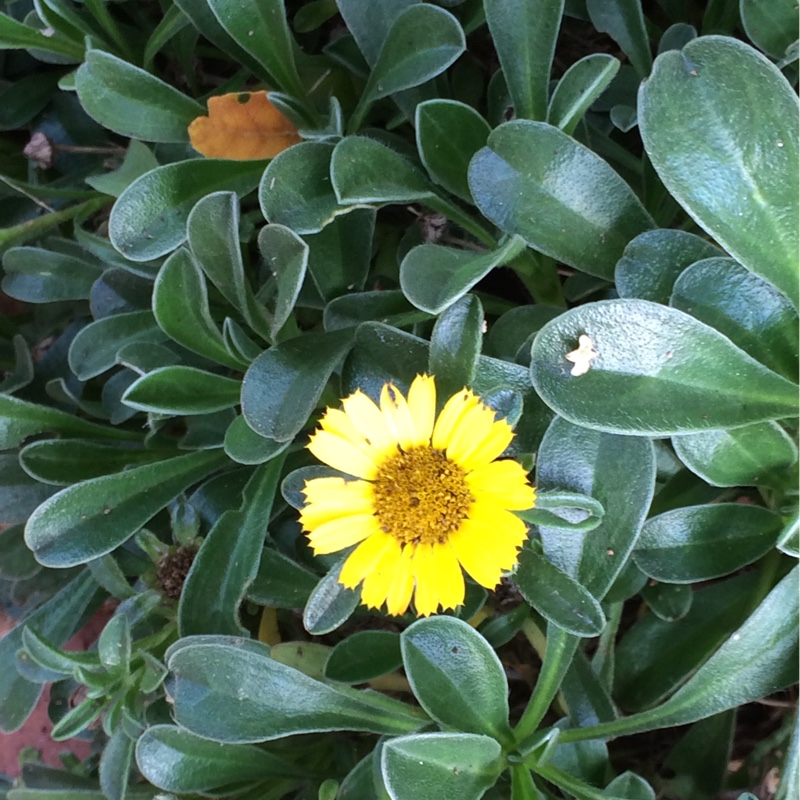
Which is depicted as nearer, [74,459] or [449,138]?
[449,138]

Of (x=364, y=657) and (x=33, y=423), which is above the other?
(x=33, y=423)

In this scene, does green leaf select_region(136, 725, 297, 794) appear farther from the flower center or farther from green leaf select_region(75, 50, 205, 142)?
green leaf select_region(75, 50, 205, 142)

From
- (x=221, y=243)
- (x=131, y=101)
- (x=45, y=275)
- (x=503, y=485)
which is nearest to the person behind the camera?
(x=503, y=485)

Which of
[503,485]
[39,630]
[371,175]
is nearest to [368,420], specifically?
[503,485]

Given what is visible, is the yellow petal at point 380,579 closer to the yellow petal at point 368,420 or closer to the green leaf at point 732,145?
the yellow petal at point 368,420

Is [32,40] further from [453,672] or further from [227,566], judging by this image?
[453,672]

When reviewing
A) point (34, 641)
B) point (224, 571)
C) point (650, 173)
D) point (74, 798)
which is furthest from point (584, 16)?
point (74, 798)

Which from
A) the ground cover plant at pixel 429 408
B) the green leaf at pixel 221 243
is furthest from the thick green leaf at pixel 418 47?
the green leaf at pixel 221 243
